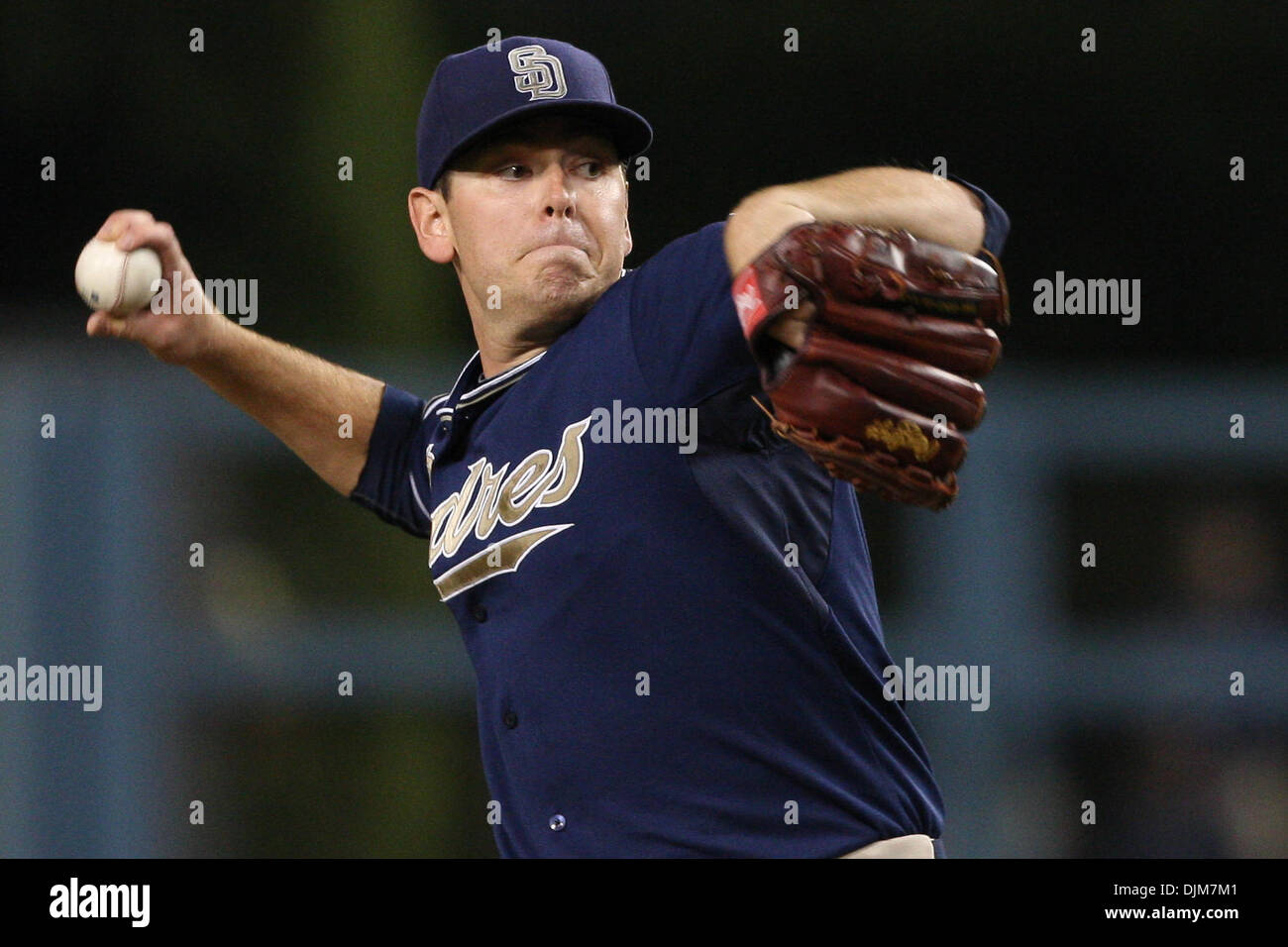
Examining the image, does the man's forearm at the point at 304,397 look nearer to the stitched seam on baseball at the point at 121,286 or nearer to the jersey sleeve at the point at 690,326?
the stitched seam on baseball at the point at 121,286

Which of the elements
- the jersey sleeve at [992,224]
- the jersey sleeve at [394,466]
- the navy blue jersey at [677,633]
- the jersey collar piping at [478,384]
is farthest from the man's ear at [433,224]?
the jersey sleeve at [992,224]

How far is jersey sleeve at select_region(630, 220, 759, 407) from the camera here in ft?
5.57

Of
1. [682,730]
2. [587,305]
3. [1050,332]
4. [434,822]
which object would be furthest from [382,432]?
[1050,332]

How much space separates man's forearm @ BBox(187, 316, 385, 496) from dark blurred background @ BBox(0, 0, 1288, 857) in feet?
5.49

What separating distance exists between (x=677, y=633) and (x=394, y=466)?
99cm

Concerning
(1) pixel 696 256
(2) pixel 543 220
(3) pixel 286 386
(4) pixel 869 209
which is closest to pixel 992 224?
(4) pixel 869 209

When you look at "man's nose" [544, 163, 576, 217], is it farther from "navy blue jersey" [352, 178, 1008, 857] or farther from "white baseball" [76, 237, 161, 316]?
"white baseball" [76, 237, 161, 316]

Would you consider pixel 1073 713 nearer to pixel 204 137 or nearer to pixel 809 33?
pixel 809 33

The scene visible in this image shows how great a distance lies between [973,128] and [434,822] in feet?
9.52

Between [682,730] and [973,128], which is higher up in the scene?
[973,128]

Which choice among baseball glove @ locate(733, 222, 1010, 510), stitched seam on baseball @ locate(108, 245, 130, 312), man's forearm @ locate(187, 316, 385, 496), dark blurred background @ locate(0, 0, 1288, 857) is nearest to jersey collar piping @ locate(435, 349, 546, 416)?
man's forearm @ locate(187, 316, 385, 496)

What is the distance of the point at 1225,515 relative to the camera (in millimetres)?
4707

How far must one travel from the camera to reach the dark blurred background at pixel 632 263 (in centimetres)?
430

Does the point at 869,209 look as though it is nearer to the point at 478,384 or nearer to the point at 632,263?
the point at 478,384
